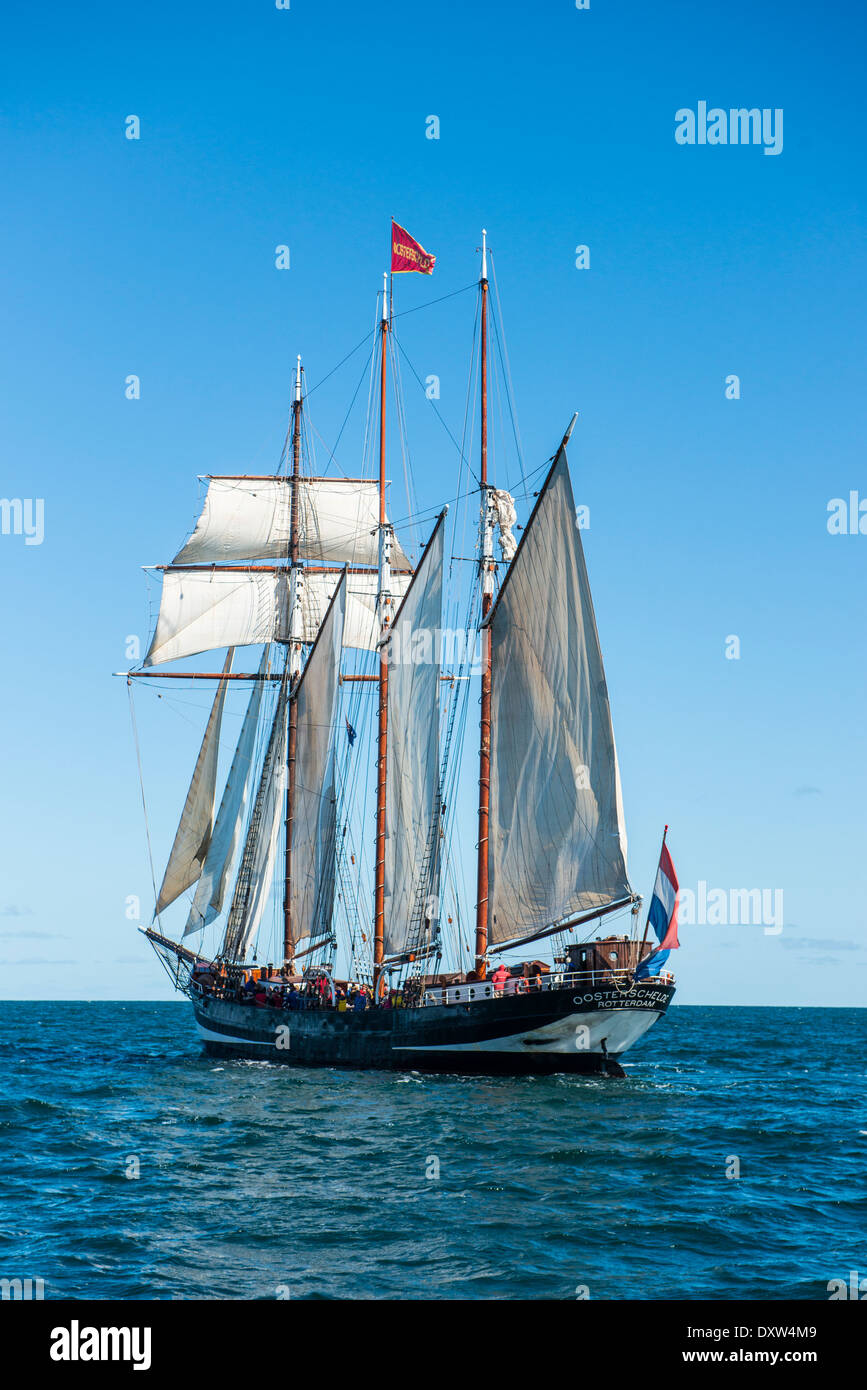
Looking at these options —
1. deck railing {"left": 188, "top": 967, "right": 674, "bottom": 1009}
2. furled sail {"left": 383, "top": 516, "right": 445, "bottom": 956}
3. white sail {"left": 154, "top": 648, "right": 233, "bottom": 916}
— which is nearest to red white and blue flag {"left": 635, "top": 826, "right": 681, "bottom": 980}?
deck railing {"left": 188, "top": 967, "right": 674, "bottom": 1009}

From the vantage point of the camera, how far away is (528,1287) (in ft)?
64.4

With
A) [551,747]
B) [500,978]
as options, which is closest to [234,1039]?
[500,978]

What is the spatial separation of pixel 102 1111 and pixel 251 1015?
17.7m

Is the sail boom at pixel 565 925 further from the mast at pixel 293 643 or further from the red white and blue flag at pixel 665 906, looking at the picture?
the mast at pixel 293 643

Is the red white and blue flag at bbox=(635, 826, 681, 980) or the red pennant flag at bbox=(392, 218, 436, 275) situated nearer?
the red white and blue flag at bbox=(635, 826, 681, 980)

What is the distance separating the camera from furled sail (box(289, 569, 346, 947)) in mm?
60562

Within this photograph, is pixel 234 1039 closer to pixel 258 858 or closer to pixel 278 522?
pixel 258 858

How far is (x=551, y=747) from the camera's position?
48.2m

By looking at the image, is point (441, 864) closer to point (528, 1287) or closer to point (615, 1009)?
point (615, 1009)

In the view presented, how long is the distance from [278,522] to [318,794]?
22.0m

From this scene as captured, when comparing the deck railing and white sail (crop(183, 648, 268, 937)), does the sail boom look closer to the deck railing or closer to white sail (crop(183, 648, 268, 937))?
the deck railing


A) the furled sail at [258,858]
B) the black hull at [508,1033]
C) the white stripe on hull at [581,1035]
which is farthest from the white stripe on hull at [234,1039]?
the white stripe on hull at [581,1035]
